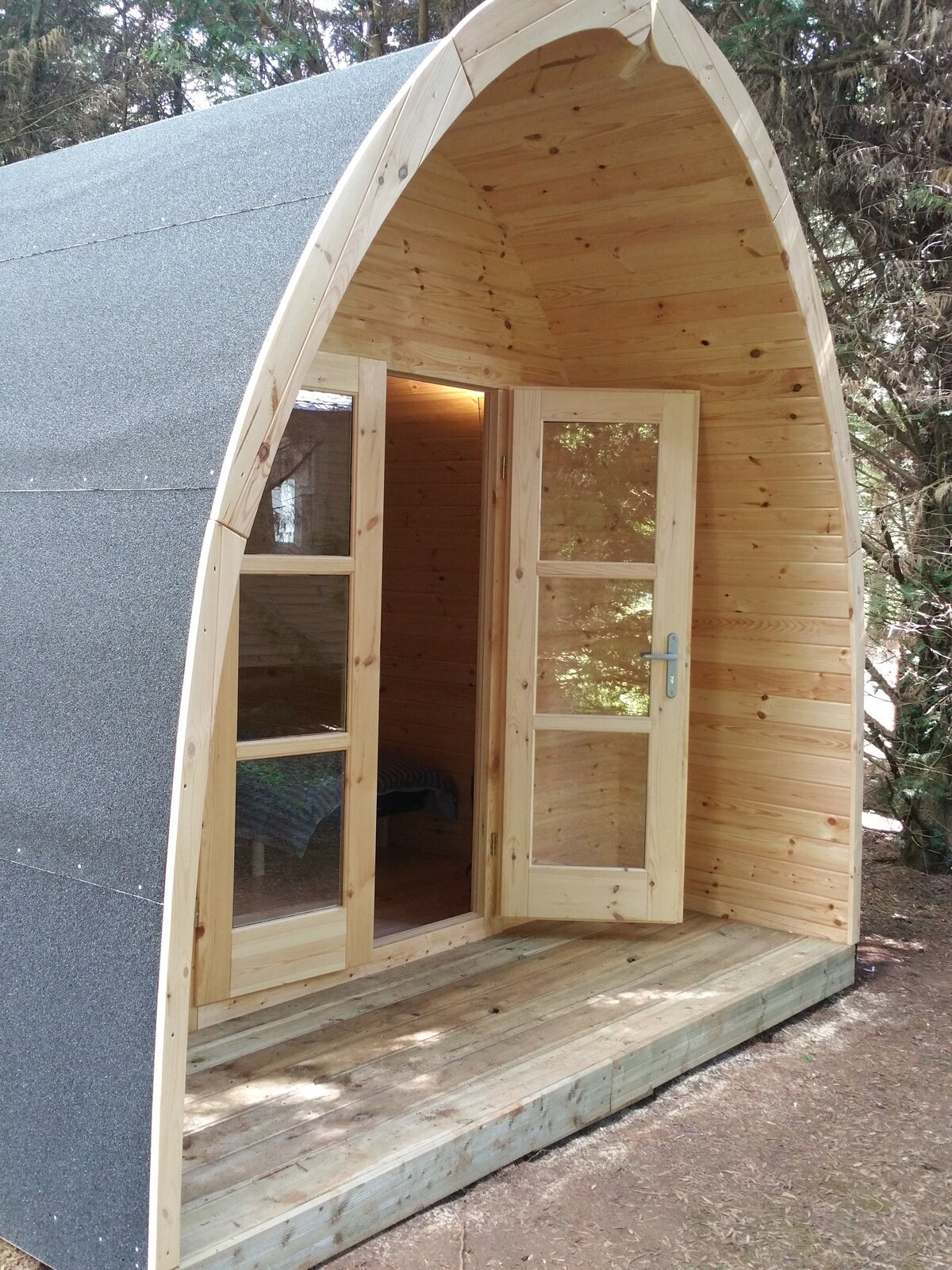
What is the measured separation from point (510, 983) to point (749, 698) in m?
1.61

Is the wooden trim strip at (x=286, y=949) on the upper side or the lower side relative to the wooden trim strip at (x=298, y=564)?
lower

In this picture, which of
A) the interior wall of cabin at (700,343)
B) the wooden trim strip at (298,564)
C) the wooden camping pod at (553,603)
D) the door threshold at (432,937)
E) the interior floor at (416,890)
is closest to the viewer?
the wooden camping pod at (553,603)

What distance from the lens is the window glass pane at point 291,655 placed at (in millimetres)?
3812

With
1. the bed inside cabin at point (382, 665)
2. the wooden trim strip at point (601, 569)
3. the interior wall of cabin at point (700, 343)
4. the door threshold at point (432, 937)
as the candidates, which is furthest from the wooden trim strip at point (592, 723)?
the door threshold at point (432, 937)

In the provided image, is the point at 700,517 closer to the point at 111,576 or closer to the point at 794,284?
the point at 794,284

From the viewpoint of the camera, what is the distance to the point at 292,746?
396 cm

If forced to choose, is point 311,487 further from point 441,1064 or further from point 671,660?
point 441,1064

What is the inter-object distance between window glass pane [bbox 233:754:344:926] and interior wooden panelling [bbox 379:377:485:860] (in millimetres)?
2012

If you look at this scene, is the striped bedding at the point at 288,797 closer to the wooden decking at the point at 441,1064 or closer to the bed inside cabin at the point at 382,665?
the bed inside cabin at the point at 382,665

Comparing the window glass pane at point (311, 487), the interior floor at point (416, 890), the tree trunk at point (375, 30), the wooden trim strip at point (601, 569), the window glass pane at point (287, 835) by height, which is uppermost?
the tree trunk at point (375, 30)

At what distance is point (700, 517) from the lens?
5.18 meters

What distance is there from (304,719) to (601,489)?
1492 mm

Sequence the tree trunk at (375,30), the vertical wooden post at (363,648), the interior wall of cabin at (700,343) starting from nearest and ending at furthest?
the interior wall of cabin at (700,343), the vertical wooden post at (363,648), the tree trunk at (375,30)

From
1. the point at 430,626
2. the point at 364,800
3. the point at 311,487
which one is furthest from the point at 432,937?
the point at 430,626
